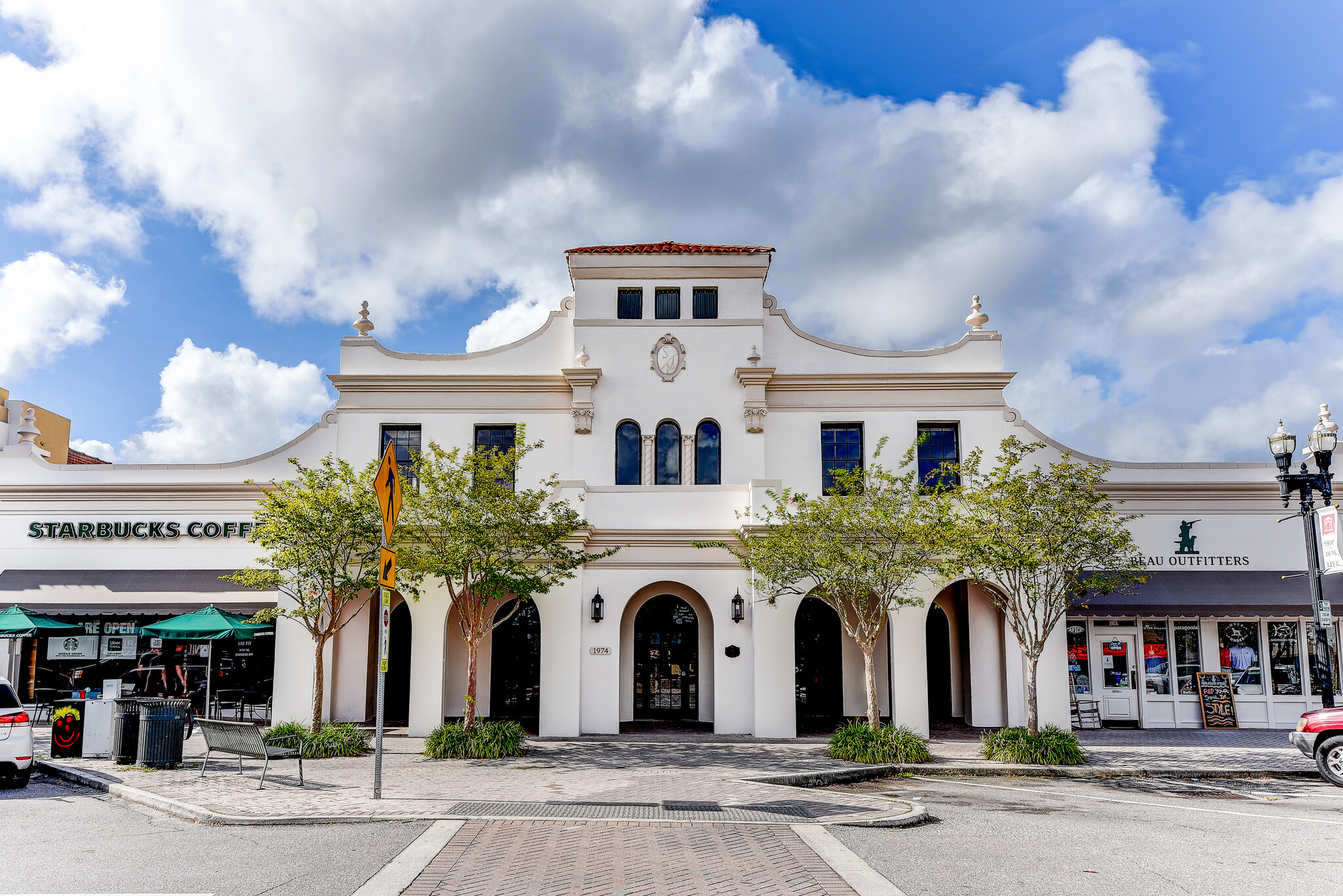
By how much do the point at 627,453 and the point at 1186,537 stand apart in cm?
1332

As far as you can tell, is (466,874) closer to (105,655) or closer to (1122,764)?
(1122,764)

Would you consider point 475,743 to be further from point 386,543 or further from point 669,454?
point 669,454

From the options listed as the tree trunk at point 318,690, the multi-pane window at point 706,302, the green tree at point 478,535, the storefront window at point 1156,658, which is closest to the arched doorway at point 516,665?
the green tree at point 478,535

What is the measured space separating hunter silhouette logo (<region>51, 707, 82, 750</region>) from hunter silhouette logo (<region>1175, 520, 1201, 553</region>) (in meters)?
22.8

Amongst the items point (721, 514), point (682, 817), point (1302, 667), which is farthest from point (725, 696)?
point (1302, 667)

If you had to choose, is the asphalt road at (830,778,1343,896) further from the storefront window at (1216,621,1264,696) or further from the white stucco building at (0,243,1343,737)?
the storefront window at (1216,621,1264,696)

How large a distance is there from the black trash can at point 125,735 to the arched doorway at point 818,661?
1403cm

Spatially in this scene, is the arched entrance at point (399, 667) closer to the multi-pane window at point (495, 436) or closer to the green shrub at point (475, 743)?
the multi-pane window at point (495, 436)

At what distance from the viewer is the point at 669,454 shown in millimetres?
22344

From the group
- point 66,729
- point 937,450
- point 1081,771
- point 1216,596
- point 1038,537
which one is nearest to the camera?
point 1081,771

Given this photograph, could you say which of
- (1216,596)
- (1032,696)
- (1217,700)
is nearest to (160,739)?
(1032,696)

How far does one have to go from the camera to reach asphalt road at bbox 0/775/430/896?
8.14 m

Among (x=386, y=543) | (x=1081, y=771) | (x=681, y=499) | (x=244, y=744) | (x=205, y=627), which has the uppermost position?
(x=681, y=499)

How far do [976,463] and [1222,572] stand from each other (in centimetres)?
802
